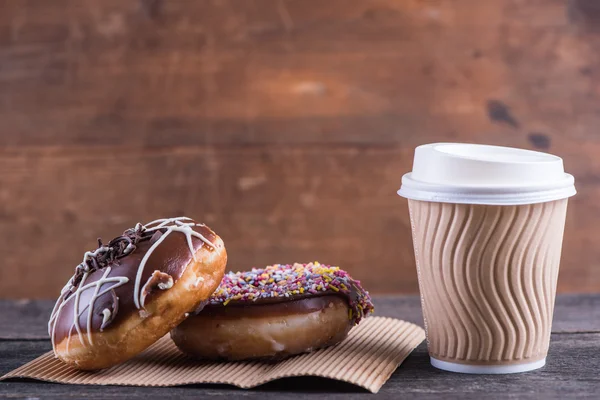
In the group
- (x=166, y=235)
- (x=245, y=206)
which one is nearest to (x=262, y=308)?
(x=166, y=235)

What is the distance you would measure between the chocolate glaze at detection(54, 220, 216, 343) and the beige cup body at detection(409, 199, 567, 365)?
36cm

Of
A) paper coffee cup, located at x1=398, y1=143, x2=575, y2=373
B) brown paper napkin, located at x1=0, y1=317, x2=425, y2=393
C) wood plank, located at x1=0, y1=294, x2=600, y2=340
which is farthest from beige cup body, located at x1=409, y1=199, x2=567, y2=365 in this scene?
wood plank, located at x1=0, y1=294, x2=600, y2=340

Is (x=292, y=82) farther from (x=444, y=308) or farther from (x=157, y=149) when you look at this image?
(x=444, y=308)

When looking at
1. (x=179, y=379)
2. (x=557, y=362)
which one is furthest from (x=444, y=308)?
(x=179, y=379)

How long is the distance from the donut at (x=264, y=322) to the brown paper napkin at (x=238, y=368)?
20 mm

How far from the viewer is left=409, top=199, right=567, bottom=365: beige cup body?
3.58 feet

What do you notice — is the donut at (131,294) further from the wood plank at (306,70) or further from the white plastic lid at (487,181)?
the wood plank at (306,70)

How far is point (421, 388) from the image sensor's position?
1.07 metres

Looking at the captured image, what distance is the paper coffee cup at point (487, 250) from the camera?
1082mm

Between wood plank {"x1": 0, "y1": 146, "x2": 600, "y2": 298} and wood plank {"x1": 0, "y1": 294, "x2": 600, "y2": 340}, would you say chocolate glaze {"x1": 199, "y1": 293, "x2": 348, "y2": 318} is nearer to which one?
wood plank {"x1": 0, "y1": 294, "x2": 600, "y2": 340}

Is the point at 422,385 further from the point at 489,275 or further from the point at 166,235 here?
the point at 166,235

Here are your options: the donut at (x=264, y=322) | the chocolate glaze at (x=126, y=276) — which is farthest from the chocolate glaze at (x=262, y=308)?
the chocolate glaze at (x=126, y=276)

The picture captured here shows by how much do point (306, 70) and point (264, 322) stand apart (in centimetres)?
100

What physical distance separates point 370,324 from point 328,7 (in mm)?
923
